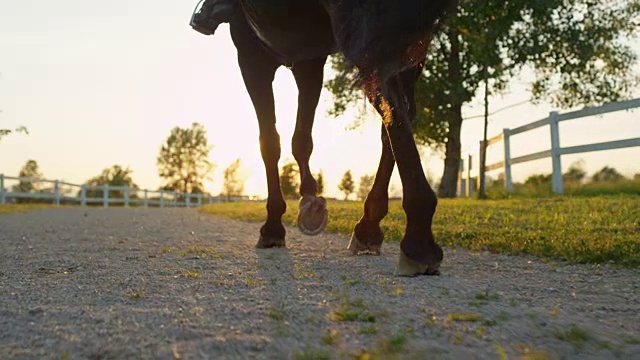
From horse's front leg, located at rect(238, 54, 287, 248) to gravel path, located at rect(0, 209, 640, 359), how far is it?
72 cm

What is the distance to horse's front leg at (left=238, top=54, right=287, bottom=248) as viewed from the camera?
427cm

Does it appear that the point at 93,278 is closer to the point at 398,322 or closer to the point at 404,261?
the point at 404,261

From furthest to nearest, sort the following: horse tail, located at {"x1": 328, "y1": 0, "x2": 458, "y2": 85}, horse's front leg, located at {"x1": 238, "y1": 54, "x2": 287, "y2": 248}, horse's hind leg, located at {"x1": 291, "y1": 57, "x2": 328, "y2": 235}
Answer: horse's hind leg, located at {"x1": 291, "y1": 57, "x2": 328, "y2": 235}
horse's front leg, located at {"x1": 238, "y1": 54, "x2": 287, "y2": 248}
horse tail, located at {"x1": 328, "y1": 0, "x2": 458, "y2": 85}

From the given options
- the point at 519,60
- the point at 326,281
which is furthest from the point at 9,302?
the point at 519,60

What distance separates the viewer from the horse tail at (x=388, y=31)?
244 cm

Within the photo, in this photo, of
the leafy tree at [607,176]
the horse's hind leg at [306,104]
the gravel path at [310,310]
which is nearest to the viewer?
the gravel path at [310,310]

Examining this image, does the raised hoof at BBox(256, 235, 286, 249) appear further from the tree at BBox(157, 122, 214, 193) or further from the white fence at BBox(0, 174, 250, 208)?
the tree at BBox(157, 122, 214, 193)

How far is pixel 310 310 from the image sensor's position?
203 centimetres

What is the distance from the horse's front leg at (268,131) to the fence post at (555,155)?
10.5 m

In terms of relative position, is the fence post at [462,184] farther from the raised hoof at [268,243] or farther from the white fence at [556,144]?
the raised hoof at [268,243]

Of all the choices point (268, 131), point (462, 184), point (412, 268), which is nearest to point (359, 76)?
point (412, 268)

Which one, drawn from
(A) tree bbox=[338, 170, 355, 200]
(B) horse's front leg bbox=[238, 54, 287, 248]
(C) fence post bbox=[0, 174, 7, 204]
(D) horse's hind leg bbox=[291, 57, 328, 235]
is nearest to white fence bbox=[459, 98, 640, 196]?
(D) horse's hind leg bbox=[291, 57, 328, 235]

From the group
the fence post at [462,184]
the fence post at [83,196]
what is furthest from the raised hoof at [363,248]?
the fence post at [83,196]

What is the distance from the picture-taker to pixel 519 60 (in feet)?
58.2
